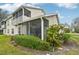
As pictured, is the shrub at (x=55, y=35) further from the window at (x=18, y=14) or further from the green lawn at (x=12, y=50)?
the window at (x=18, y=14)

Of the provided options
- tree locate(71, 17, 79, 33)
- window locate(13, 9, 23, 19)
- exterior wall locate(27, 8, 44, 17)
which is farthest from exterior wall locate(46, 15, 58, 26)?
window locate(13, 9, 23, 19)

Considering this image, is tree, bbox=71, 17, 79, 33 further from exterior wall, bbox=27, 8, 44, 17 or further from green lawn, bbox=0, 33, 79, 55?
exterior wall, bbox=27, 8, 44, 17

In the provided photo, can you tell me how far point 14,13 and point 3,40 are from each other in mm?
363

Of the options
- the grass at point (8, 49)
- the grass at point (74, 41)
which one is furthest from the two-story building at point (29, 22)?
the grass at point (74, 41)

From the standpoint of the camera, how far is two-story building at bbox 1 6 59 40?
3012 millimetres

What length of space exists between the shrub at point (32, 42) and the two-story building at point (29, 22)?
54 mm

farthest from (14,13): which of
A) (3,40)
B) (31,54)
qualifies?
(31,54)

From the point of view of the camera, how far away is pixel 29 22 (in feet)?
9.94

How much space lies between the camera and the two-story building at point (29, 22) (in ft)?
9.88

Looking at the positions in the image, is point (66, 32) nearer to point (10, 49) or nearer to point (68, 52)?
point (68, 52)

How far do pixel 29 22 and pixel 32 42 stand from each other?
0.25 meters

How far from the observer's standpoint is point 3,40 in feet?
9.85

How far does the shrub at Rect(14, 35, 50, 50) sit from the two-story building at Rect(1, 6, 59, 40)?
54 mm

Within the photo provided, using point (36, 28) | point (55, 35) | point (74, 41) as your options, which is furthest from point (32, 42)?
point (74, 41)
